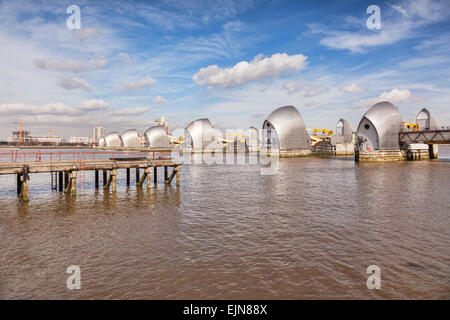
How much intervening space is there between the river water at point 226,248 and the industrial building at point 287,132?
5228cm

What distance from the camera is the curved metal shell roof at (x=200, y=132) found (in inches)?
3489

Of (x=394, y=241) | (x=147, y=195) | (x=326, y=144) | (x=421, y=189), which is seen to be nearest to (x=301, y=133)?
(x=326, y=144)

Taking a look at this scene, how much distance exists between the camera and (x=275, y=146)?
230 ft

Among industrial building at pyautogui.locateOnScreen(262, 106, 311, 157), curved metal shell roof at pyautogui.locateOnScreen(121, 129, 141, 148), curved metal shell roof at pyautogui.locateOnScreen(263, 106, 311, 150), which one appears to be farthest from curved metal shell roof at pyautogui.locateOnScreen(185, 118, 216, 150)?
curved metal shell roof at pyautogui.locateOnScreen(121, 129, 141, 148)

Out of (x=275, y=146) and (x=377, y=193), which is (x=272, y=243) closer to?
(x=377, y=193)

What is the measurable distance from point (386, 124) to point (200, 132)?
52.6 meters

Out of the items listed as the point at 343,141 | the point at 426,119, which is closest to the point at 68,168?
the point at 343,141

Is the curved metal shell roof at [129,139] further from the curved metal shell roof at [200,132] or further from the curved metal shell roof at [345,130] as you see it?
the curved metal shell roof at [345,130]

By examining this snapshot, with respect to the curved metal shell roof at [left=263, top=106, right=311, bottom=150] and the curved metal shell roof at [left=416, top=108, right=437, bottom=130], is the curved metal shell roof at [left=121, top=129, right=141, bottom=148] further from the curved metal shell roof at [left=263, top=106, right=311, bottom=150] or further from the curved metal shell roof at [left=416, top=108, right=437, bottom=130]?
the curved metal shell roof at [left=416, top=108, right=437, bottom=130]

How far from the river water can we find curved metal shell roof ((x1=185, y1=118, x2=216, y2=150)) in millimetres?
72115

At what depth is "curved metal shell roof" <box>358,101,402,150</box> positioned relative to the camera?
54.3 m

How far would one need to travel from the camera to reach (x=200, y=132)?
291 feet

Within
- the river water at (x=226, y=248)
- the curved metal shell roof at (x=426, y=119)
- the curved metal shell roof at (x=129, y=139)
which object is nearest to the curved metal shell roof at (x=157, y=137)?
the curved metal shell roof at (x=129, y=139)

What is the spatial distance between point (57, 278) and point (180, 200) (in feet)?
35.8
